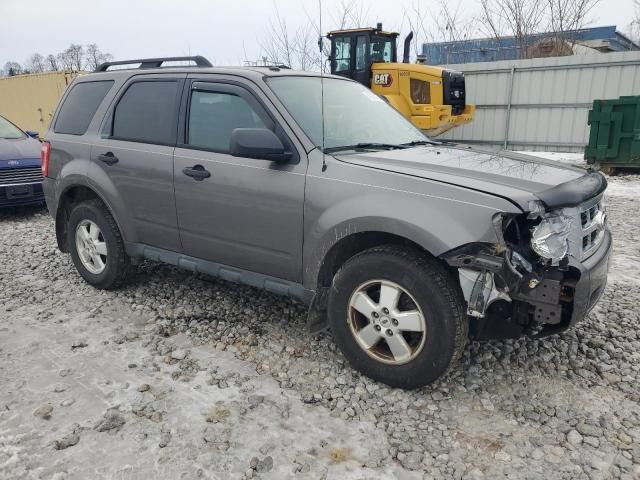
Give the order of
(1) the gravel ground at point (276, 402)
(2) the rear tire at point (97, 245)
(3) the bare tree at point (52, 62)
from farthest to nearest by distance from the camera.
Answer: (3) the bare tree at point (52, 62)
(2) the rear tire at point (97, 245)
(1) the gravel ground at point (276, 402)

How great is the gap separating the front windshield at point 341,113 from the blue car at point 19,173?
18.6ft

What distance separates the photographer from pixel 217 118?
12.2 ft

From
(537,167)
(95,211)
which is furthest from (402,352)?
(95,211)

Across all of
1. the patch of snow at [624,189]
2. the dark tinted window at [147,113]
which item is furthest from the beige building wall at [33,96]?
the patch of snow at [624,189]

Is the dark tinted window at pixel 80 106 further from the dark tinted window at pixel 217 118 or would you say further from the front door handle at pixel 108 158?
the dark tinted window at pixel 217 118

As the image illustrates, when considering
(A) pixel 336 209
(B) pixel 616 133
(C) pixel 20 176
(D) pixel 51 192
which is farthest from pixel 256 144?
(B) pixel 616 133

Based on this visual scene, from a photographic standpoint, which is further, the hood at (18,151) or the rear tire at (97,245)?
the hood at (18,151)

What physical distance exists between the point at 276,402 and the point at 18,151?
685 cm

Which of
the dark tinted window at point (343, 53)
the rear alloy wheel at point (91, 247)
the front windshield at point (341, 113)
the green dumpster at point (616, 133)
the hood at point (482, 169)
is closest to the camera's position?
the hood at point (482, 169)

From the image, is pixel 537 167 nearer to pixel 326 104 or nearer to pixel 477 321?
pixel 477 321

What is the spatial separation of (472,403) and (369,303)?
2.67 ft

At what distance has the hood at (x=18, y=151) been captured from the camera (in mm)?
7526

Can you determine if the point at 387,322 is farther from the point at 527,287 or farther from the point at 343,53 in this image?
the point at 343,53

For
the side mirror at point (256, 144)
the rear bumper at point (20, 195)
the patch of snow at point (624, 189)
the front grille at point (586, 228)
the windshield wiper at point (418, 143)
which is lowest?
the patch of snow at point (624, 189)
